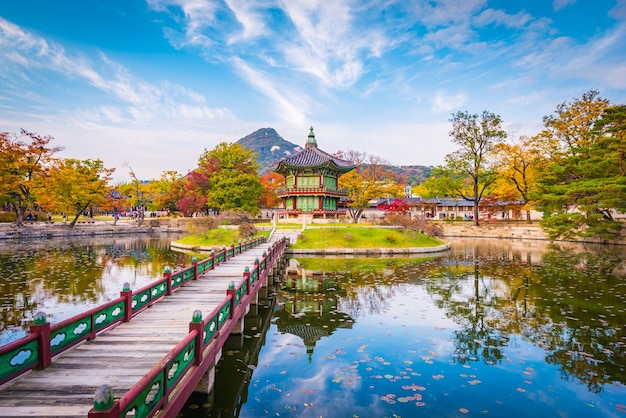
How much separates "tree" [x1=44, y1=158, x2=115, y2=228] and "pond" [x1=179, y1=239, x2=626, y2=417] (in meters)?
43.4

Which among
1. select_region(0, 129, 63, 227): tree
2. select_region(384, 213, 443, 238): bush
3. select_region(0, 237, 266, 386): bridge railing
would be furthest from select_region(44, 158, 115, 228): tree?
select_region(0, 237, 266, 386): bridge railing

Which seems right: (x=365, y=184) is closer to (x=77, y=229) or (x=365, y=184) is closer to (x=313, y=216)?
(x=313, y=216)

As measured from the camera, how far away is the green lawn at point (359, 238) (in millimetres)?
30969

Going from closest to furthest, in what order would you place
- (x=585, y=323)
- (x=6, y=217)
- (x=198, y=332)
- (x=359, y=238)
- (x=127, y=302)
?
(x=198, y=332)
(x=127, y=302)
(x=585, y=323)
(x=359, y=238)
(x=6, y=217)

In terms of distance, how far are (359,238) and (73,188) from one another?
40.5 metres

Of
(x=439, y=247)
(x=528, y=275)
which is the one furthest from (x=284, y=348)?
(x=439, y=247)

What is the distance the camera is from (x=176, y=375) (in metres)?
5.11

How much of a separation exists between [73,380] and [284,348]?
521 cm

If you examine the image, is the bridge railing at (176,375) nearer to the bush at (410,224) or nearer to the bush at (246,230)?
the bush at (246,230)

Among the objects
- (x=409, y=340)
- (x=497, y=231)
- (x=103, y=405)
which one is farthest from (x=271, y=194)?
(x=103, y=405)

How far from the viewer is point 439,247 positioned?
108 feet

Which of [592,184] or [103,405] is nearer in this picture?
[103,405]

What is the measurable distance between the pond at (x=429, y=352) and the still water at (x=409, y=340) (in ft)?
0.11

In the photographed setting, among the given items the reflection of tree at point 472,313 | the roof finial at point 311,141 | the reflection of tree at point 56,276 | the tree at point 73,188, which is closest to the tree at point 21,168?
the tree at point 73,188
